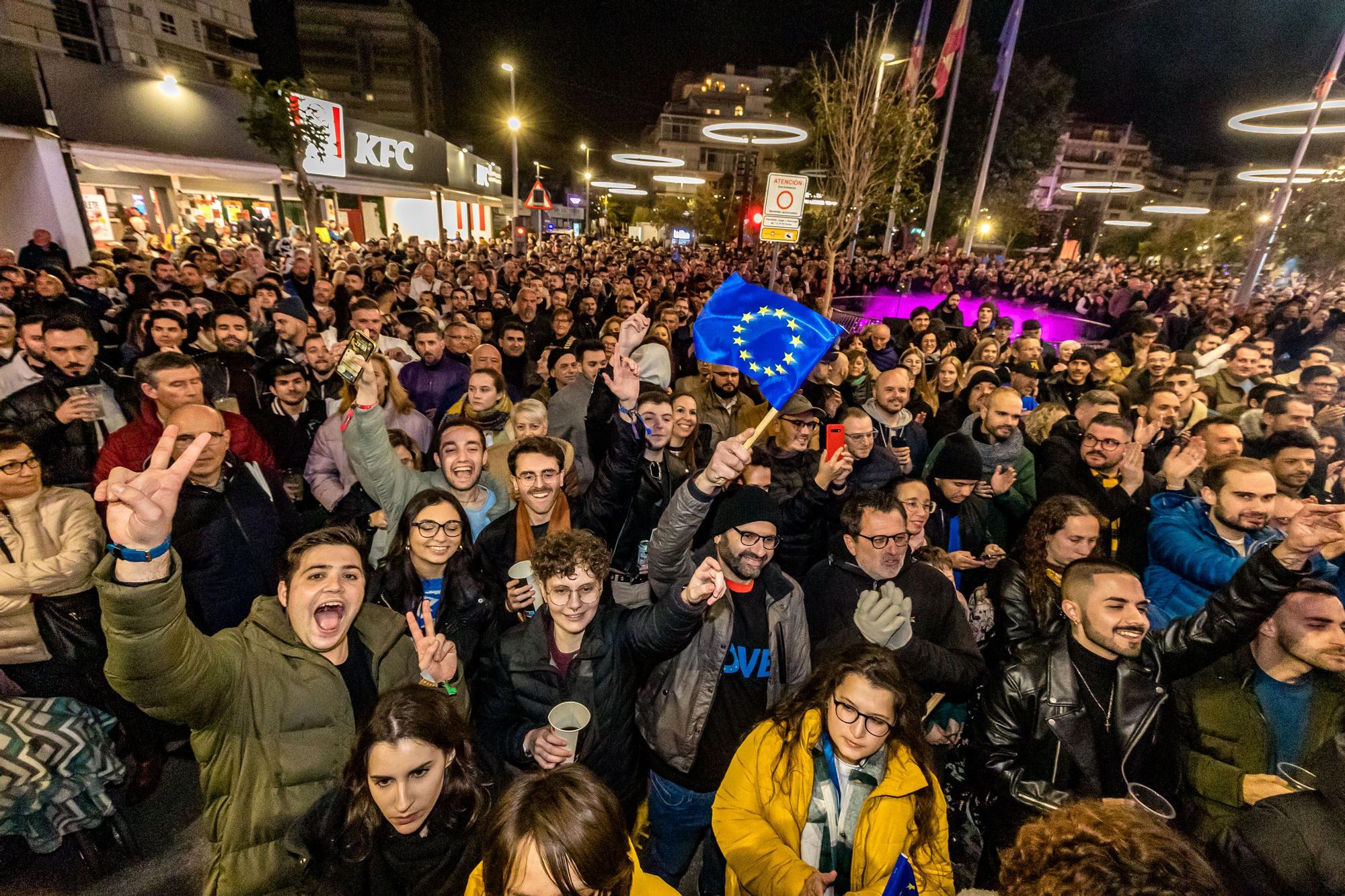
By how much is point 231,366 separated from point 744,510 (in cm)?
528

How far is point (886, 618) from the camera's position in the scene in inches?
110

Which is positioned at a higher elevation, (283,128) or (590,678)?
(283,128)

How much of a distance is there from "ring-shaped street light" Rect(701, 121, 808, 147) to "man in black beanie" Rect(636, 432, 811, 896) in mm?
14906

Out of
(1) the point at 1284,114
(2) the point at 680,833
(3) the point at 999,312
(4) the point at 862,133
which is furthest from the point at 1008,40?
(2) the point at 680,833

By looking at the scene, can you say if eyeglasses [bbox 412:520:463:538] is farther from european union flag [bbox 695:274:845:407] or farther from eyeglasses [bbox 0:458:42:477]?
eyeglasses [bbox 0:458:42:477]

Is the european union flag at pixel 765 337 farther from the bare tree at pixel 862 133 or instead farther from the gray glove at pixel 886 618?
the bare tree at pixel 862 133

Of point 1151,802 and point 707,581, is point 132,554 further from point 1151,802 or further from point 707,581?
point 1151,802

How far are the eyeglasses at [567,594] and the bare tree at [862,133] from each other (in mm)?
9523

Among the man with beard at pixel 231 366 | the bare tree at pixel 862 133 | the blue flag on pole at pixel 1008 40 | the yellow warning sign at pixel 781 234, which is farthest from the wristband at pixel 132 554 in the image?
the blue flag on pole at pixel 1008 40

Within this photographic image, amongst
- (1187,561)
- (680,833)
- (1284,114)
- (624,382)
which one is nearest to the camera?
(680,833)

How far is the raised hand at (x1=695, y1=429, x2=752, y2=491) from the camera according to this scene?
2570mm

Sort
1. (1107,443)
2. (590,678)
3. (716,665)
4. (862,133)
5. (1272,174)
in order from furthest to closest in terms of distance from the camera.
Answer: (1272,174) → (862,133) → (1107,443) → (716,665) → (590,678)

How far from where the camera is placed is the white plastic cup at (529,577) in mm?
2959

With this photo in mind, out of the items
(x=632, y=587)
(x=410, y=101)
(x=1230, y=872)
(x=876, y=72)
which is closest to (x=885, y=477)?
(x=632, y=587)
